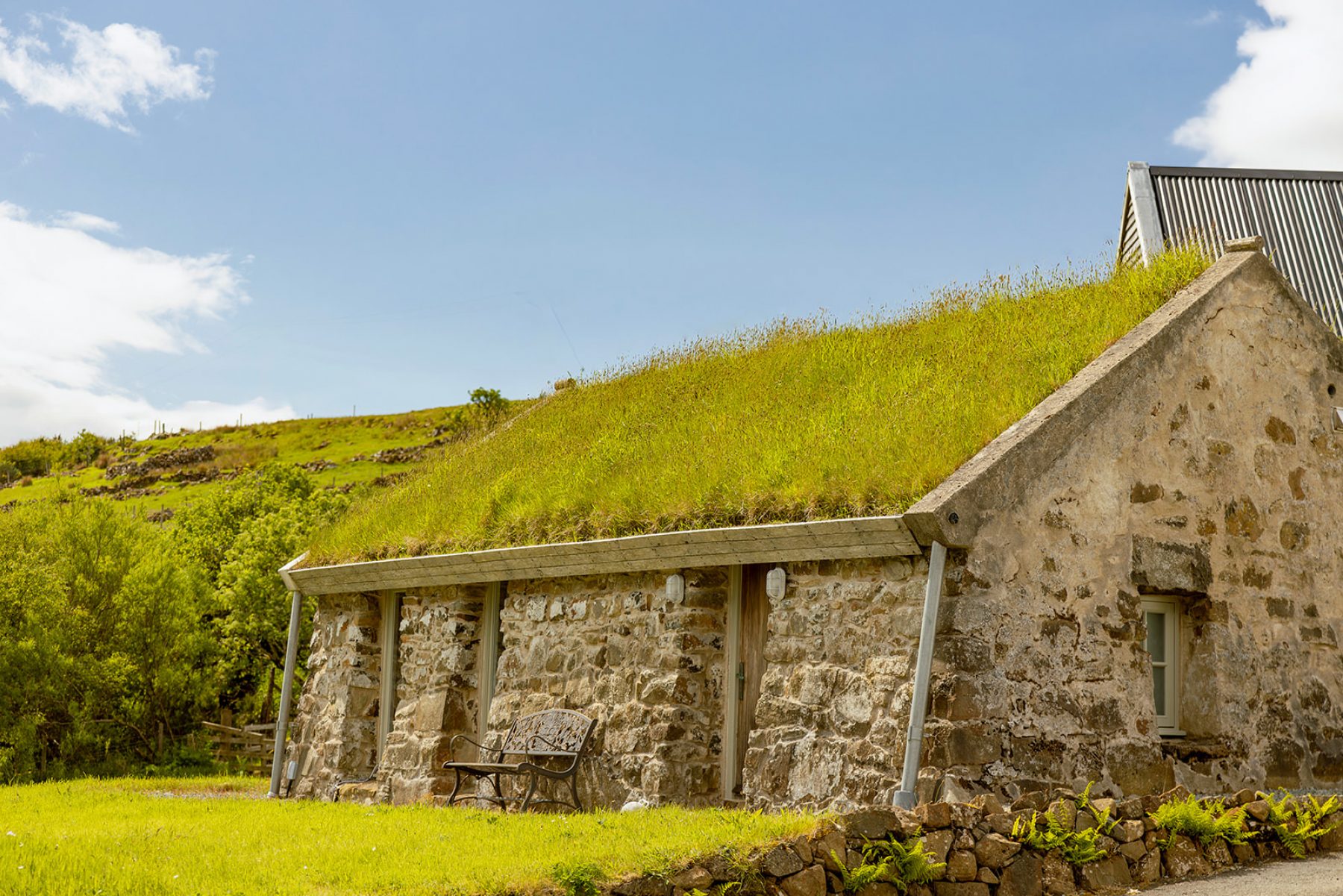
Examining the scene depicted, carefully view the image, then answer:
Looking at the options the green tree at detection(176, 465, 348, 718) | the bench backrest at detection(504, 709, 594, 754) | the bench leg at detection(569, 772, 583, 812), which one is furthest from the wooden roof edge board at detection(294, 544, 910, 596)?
the green tree at detection(176, 465, 348, 718)

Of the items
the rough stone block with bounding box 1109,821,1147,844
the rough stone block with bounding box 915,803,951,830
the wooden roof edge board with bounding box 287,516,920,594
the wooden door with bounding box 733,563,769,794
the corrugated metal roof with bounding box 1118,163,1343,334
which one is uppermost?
the corrugated metal roof with bounding box 1118,163,1343,334

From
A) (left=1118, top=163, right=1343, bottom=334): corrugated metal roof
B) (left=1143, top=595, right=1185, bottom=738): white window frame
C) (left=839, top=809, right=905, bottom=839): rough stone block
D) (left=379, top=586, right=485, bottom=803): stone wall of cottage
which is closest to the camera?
(left=839, top=809, right=905, bottom=839): rough stone block

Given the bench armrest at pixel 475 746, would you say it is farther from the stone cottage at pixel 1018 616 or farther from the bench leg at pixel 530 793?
the bench leg at pixel 530 793

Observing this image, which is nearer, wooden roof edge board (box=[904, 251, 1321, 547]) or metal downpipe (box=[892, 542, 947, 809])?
metal downpipe (box=[892, 542, 947, 809])

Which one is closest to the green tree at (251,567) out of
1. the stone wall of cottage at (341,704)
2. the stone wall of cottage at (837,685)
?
the stone wall of cottage at (341,704)

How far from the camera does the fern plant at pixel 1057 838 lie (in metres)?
7.29

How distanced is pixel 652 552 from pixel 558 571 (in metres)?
1.20

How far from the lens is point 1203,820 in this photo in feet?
25.5

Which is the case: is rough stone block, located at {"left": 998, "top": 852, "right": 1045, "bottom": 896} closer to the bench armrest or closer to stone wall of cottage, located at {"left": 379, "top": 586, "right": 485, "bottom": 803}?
the bench armrest

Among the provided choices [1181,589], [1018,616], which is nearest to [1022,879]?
[1018,616]

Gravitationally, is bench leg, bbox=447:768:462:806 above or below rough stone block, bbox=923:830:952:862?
below

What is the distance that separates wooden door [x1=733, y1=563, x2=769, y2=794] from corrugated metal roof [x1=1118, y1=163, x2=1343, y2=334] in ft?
33.4

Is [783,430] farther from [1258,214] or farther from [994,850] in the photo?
[1258,214]

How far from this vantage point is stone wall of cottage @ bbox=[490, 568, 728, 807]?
962 centimetres
